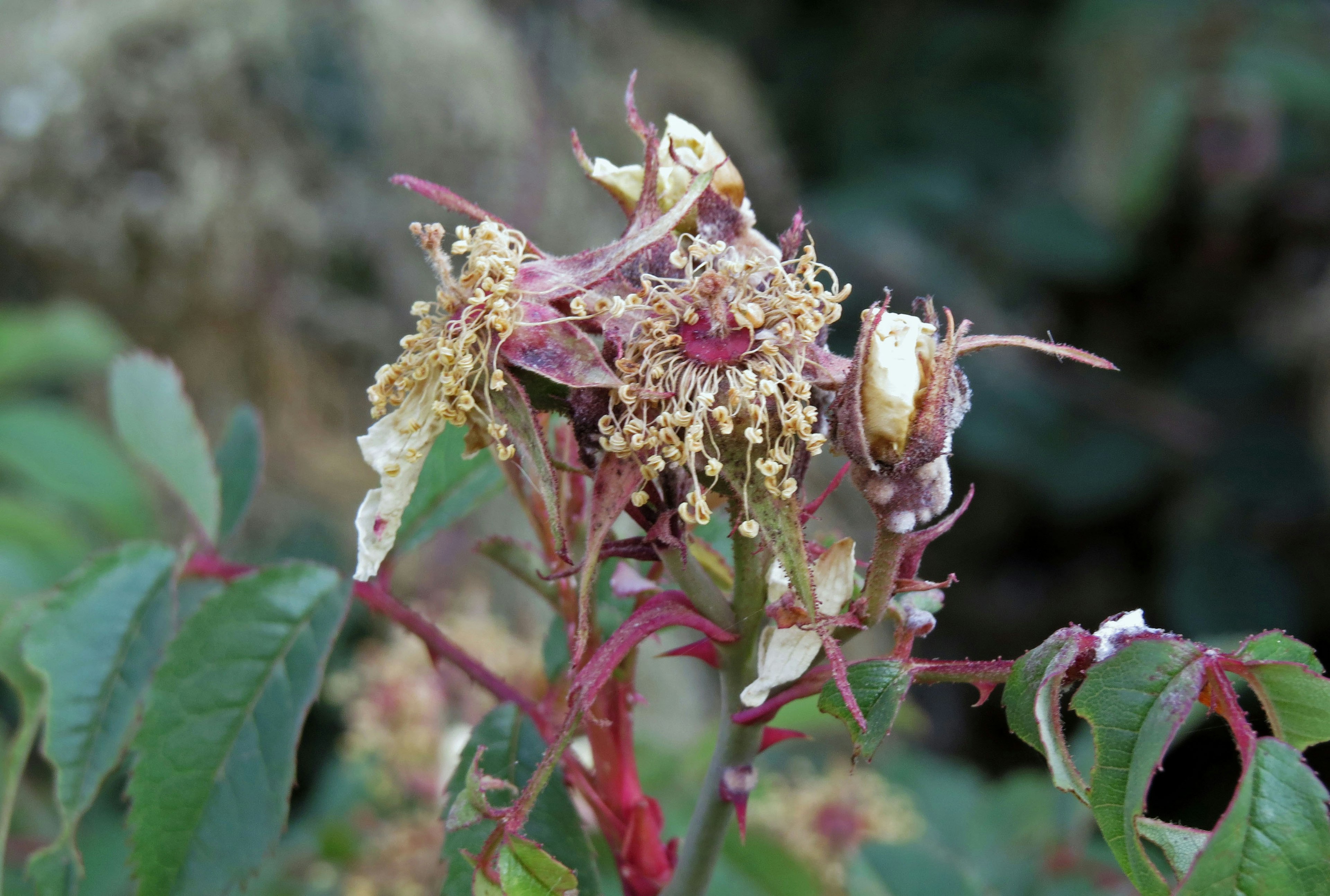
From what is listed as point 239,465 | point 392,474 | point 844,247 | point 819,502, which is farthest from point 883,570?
point 844,247

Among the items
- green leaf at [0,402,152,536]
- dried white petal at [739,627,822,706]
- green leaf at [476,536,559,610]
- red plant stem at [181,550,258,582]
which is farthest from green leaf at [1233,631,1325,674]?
green leaf at [0,402,152,536]

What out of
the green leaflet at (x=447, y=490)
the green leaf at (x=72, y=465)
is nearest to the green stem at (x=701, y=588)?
the green leaflet at (x=447, y=490)

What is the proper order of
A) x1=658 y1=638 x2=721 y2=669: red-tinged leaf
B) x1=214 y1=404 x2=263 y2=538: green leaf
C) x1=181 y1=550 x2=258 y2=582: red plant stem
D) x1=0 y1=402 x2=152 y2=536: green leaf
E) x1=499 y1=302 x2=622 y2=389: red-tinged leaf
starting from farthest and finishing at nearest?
x1=0 y1=402 x2=152 y2=536: green leaf < x1=214 y1=404 x2=263 y2=538: green leaf < x1=181 y1=550 x2=258 y2=582: red plant stem < x1=658 y1=638 x2=721 y2=669: red-tinged leaf < x1=499 y1=302 x2=622 y2=389: red-tinged leaf

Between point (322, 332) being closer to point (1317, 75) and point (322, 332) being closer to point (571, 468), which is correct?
point (571, 468)

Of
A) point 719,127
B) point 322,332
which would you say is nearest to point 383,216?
point 322,332

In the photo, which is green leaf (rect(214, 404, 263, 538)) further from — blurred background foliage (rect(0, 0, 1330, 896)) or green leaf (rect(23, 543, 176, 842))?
blurred background foliage (rect(0, 0, 1330, 896))
